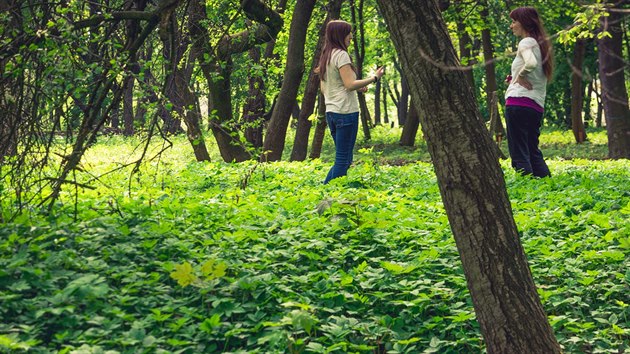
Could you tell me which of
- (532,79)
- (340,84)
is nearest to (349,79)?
(340,84)

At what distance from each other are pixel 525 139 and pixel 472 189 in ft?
20.2

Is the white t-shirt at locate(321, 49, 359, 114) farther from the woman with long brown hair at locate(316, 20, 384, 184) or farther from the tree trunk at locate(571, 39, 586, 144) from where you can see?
the tree trunk at locate(571, 39, 586, 144)

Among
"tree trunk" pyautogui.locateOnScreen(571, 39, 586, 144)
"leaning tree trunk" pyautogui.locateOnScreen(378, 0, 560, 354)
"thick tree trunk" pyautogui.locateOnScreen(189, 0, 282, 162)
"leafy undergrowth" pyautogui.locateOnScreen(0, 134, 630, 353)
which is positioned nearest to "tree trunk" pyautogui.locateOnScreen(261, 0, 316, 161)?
"thick tree trunk" pyautogui.locateOnScreen(189, 0, 282, 162)

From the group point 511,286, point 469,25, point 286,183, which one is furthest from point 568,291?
point 469,25

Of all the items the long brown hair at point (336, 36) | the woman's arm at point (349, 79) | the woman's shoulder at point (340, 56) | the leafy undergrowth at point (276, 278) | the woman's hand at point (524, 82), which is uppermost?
the long brown hair at point (336, 36)

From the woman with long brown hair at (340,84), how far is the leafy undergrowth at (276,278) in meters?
1.85

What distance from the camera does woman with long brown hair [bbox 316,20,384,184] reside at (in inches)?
357

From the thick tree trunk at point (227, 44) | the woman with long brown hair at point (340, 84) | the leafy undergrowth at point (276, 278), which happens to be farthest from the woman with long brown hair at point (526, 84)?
the thick tree trunk at point (227, 44)

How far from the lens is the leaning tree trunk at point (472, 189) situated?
13.7ft

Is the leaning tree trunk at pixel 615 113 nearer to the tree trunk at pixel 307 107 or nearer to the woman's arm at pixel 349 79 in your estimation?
the tree trunk at pixel 307 107

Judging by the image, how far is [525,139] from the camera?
32.9ft

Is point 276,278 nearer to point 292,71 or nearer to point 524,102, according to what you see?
point 524,102

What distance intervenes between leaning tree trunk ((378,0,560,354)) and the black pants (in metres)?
5.85

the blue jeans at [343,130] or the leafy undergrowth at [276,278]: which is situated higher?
the blue jeans at [343,130]
